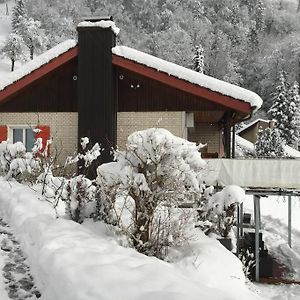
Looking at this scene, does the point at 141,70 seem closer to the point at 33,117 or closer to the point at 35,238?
the point at 33,117

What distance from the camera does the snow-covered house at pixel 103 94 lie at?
16.1m

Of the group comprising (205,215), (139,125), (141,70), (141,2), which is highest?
(141,2)

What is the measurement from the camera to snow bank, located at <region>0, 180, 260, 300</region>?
4391 mm

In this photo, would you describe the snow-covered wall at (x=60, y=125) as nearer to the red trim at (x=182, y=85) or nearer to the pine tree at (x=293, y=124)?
the red trim at (x=182, y=85)

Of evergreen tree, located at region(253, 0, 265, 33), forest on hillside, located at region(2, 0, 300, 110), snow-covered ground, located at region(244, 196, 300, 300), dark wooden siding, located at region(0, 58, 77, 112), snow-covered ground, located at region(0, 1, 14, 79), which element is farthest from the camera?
evergreen tree, located at region(253, 0, 265, 33)

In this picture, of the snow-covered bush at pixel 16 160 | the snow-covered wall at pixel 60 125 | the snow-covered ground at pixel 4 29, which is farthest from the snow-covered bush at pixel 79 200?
the snow-covered ground at pixel 4 29

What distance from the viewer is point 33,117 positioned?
17406 millimetres

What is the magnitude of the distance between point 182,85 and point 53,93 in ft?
16.4

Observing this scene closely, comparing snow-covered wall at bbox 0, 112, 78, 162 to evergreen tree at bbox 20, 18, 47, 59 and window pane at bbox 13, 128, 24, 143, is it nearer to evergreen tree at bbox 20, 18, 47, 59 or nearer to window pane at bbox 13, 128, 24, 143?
window pane at bbox 13, 128, 24, 143

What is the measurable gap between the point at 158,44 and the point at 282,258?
258ft

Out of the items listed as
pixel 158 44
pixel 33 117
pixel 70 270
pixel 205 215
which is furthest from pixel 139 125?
pixel 158 44

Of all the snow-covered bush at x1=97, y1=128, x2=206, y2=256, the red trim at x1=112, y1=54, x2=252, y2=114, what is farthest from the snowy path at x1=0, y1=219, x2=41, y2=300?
the red trim at x1=112, y1=54, x2=252, y2=114

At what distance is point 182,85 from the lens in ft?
52.6

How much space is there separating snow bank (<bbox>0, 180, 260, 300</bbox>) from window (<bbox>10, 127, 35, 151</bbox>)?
760 centimetres
